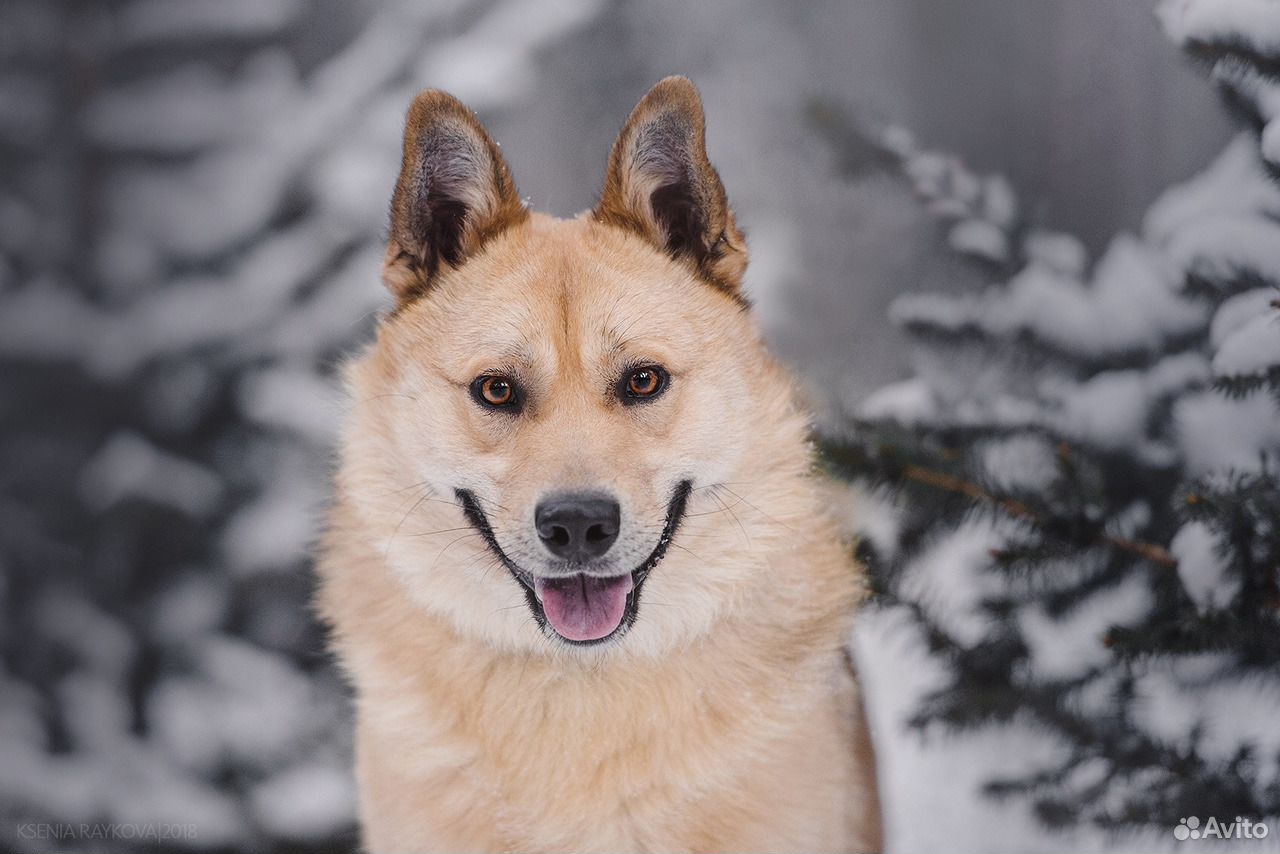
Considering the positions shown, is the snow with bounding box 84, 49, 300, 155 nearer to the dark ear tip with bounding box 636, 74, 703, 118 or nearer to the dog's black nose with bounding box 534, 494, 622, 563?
the dark ear tip with bounding box 636, 74, 703, 118

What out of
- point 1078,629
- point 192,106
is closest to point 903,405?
point 1078,629

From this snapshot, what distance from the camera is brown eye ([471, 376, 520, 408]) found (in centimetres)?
157

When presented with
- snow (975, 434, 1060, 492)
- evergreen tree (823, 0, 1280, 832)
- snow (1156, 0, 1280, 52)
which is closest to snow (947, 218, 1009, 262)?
evergreen tree (823, 0, 1280, 832)

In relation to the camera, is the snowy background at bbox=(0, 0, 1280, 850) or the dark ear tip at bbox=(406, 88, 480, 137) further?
the snowy background at bbox=(0, 0, 1280, 850)

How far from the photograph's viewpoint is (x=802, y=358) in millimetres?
2699

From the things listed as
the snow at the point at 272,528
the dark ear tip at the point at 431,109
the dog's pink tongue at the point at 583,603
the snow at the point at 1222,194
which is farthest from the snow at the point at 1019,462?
the snow at the point at 272,528

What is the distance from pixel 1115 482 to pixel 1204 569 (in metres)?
0.25

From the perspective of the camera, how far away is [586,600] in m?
1.48

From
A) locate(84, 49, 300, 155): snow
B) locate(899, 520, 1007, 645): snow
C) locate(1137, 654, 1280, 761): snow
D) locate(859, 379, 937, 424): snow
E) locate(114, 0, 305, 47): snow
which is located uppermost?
locate(114, 0, 305, 47): snow

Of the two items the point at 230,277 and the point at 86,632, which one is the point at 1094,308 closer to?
→ the point at 230,277

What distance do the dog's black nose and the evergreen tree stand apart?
512mm

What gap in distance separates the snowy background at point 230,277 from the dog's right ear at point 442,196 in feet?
2.17

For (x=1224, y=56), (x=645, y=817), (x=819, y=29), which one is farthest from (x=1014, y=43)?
(x=645, y=817)

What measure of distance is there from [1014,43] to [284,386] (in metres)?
1.91
